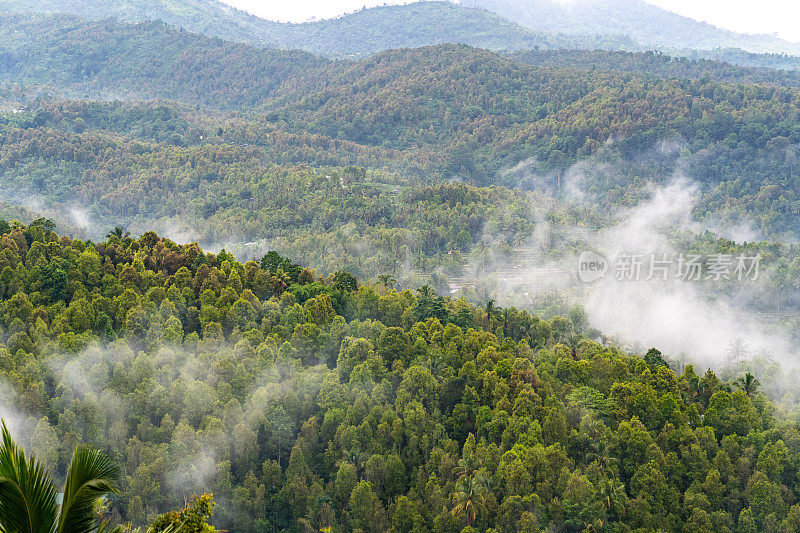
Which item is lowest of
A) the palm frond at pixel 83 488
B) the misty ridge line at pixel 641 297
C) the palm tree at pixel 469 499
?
the misty ridge line at pixel 641 297

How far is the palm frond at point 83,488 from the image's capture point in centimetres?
1337

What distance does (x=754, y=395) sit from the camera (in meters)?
63.9

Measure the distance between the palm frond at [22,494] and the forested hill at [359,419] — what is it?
113 feet

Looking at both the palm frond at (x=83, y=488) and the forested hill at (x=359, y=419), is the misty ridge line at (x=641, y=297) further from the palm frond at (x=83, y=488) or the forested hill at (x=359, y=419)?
the palm frond at (x=83, y=488)

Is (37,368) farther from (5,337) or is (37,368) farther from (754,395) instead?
(754,395)

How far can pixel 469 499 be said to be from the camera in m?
49.5

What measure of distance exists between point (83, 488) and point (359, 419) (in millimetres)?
46925

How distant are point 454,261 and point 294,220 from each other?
1448 inches

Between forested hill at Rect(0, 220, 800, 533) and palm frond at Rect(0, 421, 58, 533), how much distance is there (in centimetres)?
3429

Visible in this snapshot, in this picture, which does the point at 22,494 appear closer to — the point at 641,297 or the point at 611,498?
the point at 611,498

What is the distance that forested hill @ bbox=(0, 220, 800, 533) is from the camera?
51438 mm

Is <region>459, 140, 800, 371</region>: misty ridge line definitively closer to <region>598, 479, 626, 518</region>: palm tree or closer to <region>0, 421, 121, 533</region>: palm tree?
<region>598, 479, 626, 518</region>: palm tree

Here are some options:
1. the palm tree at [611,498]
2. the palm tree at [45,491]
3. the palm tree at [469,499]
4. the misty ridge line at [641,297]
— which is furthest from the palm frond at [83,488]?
the misty ridge line at [641,297]

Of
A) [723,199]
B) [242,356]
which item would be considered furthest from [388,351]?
[723,199]
